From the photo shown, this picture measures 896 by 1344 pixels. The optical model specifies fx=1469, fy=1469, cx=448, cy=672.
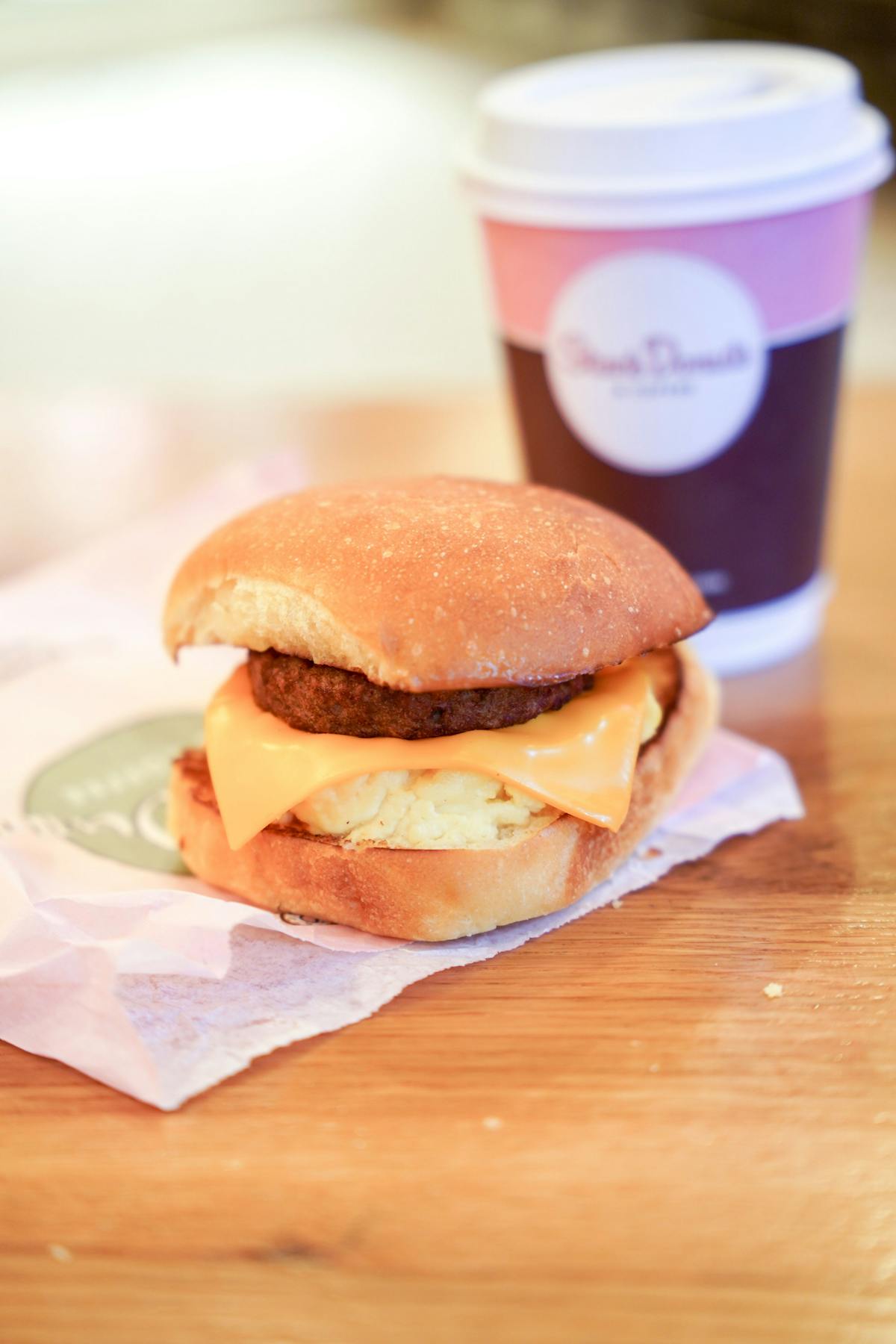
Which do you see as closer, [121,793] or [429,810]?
[429,810]

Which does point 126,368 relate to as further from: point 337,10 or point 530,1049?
point 337,10

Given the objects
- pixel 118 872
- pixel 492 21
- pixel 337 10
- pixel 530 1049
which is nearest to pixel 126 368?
pixel 118 872

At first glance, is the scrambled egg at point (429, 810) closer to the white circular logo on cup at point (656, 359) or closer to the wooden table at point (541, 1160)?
the wooden table at point (541, 1160)

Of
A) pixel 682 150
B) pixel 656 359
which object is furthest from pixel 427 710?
pixel 682 150

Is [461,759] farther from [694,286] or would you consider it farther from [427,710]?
[694,286]

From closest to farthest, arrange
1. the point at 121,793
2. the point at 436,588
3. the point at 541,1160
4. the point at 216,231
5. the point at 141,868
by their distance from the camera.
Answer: the point at 541,1160 → the point at 436,588 → the point at 141,868 → the point at 121,793 → the point at 216,231

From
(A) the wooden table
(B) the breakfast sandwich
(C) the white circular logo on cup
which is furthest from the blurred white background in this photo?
(A) the wooden table
